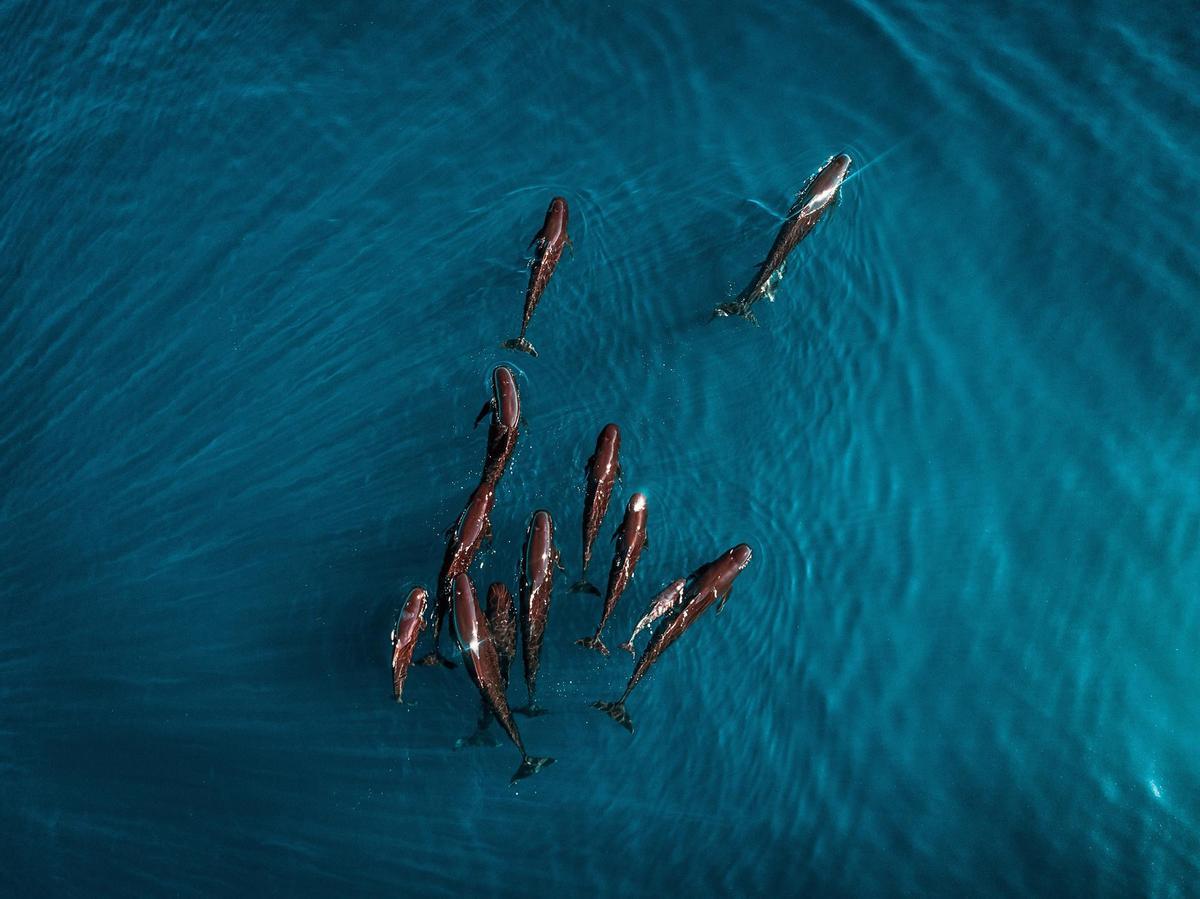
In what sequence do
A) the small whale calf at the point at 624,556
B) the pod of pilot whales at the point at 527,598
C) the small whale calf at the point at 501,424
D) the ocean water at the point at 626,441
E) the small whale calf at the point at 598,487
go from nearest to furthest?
1. the pod of pilot whales at the point at 527,598
2. the ocean water at the point at 626,441
3. the small whale calf at the point at 624,556
4. the small whale calf at the point at 598,487
5. the small whale calf at the point at 501,424

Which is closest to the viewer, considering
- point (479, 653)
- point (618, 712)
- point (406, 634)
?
point (479, 653)

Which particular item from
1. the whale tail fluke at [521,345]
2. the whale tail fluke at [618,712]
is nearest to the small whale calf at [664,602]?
the whale tail fluke at [618,712]

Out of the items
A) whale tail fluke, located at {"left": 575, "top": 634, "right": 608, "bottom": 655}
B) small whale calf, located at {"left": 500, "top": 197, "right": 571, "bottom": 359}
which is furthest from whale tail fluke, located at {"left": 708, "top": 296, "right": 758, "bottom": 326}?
whale tail fluke, located at {"left": 575, "top": 634, "right": 608, "bottom": 655}

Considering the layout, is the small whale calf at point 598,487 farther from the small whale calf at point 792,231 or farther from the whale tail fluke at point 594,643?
the small whale calf at point 792,231

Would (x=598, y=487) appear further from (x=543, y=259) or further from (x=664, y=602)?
(x=543, y=259)

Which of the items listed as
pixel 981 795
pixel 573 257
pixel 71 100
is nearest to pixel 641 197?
pixel 573 257

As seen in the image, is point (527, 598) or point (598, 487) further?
point (598, 487)

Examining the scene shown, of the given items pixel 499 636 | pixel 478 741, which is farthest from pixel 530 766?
pixel 499 636

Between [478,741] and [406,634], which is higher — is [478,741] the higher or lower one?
the lower one
